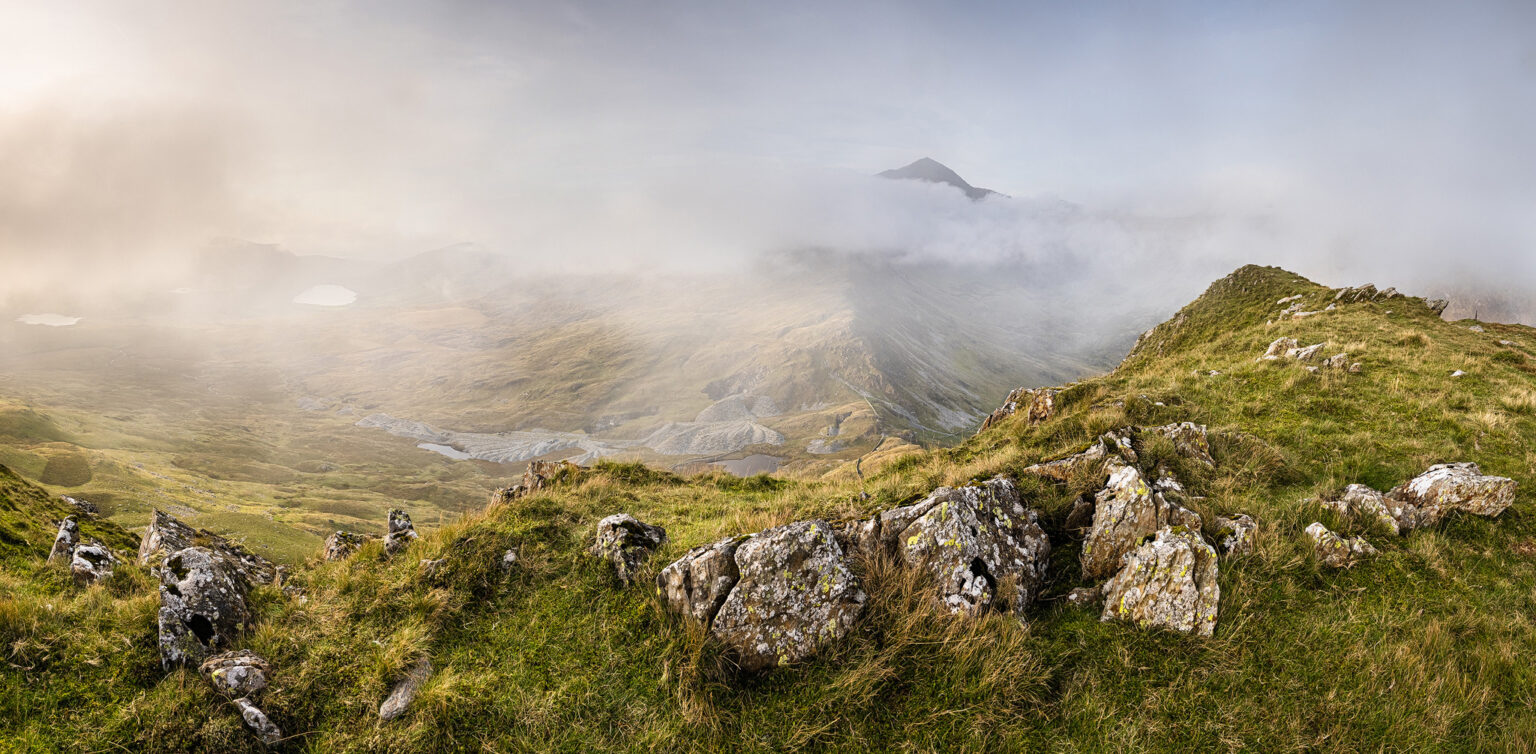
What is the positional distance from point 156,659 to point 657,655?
5.87 meters

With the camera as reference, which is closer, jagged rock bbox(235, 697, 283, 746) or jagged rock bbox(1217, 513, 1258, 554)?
jagged rock bbox(235, 697, 283, 746)

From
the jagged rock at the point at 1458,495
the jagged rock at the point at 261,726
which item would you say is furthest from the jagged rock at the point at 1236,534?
the jagged rock at the point at 261,726

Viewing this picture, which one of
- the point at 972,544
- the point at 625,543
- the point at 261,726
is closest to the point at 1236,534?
the point at 972,544

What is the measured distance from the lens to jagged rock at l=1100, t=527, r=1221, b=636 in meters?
6.87

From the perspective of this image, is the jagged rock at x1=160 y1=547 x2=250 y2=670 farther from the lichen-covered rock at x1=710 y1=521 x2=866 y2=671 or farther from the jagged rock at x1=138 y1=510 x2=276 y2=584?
the lichen-covered rock at x1=710 y1=521 x2=866 y2=671

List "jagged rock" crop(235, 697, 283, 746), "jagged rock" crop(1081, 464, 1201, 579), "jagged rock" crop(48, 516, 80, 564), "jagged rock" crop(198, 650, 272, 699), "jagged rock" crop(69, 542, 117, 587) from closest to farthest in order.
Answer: "jagged rock" crop(235, 697, 283, 746) → "jagged rock" crop(198, 650, 272, 699) → "jagged rock" crop(1081, 464, 1201, 579) → "jagged rock" crop(69, 542, 117, 587) → "jagged rock" crop(48, 516, 80, 564)

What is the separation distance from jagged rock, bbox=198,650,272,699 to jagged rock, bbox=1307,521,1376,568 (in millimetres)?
13828

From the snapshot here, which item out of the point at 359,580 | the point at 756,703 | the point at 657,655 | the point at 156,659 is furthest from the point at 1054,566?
the point at 156,659

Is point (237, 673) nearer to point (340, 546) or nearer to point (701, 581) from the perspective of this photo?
point (701, 581)

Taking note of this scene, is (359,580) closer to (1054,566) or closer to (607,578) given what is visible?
(607,578)

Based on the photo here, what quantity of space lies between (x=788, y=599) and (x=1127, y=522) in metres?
5.02

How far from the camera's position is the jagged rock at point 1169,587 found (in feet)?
22.5

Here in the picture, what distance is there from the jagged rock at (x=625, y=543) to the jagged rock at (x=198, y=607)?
4682 millimetres

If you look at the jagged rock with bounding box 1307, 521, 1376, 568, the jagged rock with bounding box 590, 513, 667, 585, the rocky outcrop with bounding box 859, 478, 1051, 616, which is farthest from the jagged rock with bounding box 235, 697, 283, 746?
the jagged rock with bounding box 1307, 521, 1376, 568
